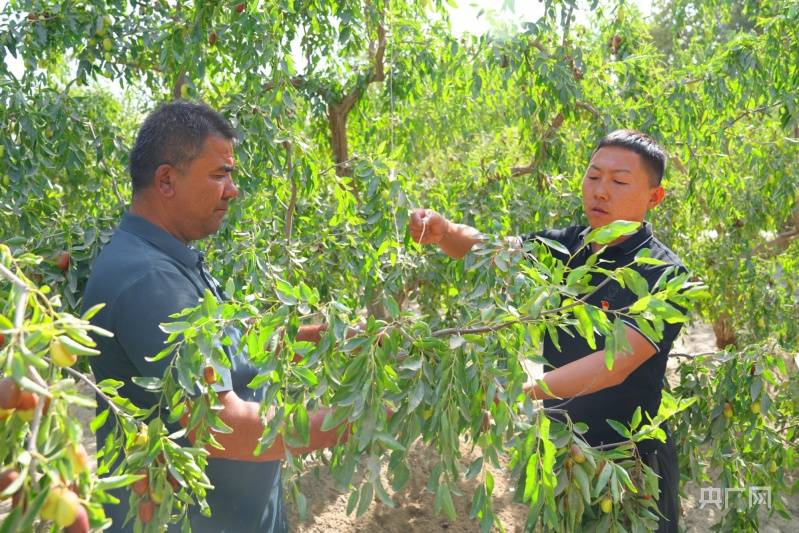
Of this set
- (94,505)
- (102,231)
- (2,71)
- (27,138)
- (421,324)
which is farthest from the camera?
(2,71)

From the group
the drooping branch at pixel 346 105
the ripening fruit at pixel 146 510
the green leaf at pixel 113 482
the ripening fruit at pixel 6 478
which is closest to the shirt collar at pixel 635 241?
the ripening fruit at pixel 146 510

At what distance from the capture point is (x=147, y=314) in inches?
64.1

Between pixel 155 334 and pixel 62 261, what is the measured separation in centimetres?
125

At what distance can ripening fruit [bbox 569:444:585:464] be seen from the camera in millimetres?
1632

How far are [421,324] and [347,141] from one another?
344cm

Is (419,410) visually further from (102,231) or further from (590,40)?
(590,40)

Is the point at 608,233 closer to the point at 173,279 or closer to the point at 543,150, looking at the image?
the point at 173,279

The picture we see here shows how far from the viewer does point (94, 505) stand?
0.97m

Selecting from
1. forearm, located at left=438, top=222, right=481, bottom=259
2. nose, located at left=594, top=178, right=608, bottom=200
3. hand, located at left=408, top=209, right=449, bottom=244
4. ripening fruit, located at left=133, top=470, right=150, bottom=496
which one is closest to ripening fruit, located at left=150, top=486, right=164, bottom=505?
ripening fruit, located at left=133, top=470, right=150, bottom=496

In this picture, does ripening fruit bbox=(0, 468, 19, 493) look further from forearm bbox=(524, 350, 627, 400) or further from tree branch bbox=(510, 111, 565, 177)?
tree branch bbox=(510, 111, 565, 177)

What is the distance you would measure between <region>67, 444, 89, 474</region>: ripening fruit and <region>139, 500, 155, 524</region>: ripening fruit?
1.32 ft

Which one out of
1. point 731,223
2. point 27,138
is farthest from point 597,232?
point 731,223

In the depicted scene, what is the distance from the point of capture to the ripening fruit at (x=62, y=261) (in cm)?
266

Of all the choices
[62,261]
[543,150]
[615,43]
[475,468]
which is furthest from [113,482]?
[615,43]
